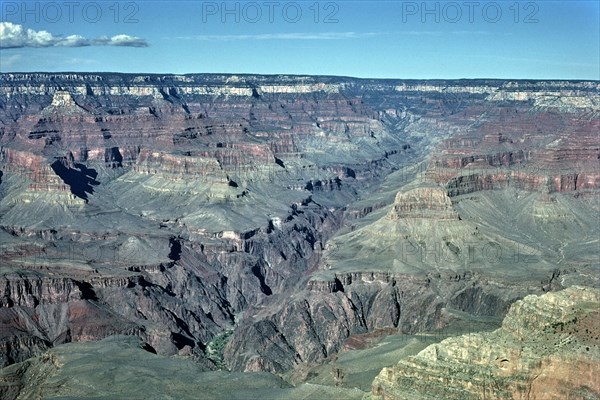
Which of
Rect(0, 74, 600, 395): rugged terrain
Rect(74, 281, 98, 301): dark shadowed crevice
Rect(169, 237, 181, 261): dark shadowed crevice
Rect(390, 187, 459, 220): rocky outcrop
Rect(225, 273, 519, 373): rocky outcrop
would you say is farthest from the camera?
Rect(169, 237, 181, 261): dark shadowed crevice

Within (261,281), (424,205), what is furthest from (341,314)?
(261,281)

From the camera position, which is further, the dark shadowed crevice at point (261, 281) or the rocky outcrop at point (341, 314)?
the dark shadowed crevice at point (261, 281)

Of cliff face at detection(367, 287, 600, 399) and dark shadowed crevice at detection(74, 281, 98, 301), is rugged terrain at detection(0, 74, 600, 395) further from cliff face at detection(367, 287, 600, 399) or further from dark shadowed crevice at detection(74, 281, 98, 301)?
cliff face at detection(367, 287, 600, 399)

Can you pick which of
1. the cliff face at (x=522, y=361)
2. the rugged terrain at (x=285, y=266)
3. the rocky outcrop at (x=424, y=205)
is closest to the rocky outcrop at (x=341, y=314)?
the rugged terrain at (x=285, y=266)

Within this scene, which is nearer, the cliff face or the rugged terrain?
the cliff face

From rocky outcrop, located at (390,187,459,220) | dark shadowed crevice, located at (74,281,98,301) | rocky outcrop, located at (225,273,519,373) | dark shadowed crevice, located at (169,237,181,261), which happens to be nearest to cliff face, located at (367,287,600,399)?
rocky outcrop, located at (225,273,519,373)

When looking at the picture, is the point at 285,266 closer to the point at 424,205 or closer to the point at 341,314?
the point at 424,205

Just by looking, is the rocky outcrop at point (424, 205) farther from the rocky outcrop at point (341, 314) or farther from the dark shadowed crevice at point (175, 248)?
the dark shadowed crevice at point (175, 248)

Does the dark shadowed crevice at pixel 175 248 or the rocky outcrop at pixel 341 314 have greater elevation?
the dark shadowed crevice at pixel 175 248

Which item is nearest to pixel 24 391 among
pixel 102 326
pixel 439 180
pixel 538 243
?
pixel 102 326
